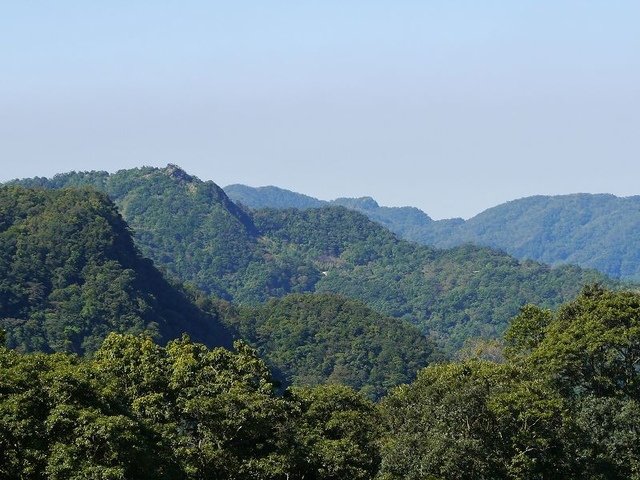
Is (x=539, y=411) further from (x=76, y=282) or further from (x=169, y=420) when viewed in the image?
(x=76, y=282)

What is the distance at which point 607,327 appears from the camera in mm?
44844

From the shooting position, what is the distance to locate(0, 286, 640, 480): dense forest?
1145 inches

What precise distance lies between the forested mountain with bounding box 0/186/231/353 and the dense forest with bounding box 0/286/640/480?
209 ft

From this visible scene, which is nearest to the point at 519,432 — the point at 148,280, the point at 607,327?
the point at 607,327

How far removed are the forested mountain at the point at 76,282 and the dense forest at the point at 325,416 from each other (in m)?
63.6

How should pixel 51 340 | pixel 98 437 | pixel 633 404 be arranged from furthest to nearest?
pixel 51 340 < pixel 633 404 < pixel 98 437

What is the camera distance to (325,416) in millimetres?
42750

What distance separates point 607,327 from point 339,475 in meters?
14.4

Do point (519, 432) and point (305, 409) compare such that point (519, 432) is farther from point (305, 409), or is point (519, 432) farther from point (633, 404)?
point (305, 409)

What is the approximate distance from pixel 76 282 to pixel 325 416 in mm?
79879

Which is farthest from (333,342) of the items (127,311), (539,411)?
(539,411)

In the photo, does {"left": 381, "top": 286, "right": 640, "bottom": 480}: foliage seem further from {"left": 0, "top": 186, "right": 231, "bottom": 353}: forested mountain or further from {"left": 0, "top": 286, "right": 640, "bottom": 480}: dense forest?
{"left": 0, "top": 186, "right": 231, "bottom": 353}: forested mountain

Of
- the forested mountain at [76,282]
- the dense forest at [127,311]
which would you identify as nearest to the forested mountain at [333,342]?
the dense forest at [127,311]

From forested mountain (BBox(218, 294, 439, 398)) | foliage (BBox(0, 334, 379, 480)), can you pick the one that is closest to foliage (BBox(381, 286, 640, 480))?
foliage (BBox(0, 334, 379, 480))
